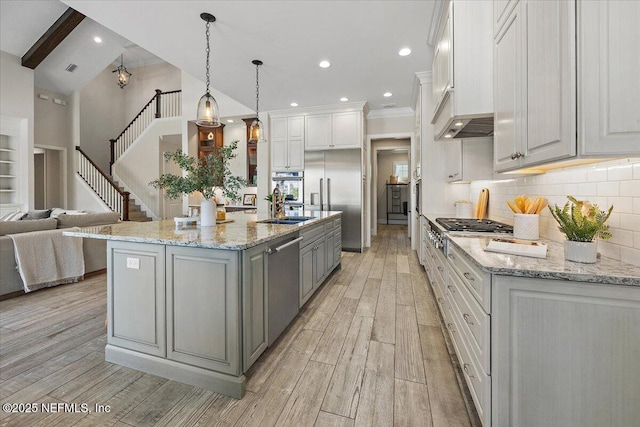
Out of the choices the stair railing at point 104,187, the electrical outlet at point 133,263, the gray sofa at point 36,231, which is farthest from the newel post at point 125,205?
the electrical outlet at point 133,263

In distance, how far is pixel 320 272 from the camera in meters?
3.29

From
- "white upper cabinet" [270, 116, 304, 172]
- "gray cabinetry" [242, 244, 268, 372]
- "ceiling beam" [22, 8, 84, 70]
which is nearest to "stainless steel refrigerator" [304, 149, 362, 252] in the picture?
"white upper cabinet" [270, 116, 304, 172]

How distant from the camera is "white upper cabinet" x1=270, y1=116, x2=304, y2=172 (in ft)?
20.1

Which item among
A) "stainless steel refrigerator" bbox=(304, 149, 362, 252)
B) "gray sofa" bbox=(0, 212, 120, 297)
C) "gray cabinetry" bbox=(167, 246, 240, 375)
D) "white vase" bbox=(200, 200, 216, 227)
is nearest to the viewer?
"gray cabinetry" bbox=(167, 246, 240, 375)

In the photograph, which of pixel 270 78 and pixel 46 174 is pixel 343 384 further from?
pixel 46 174

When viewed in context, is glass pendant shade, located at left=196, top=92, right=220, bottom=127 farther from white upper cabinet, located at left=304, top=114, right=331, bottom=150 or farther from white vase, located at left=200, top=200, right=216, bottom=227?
white upper cabinet, located at left=304, top=114, right=331, bottom=150

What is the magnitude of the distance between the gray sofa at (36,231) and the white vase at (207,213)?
2.51 metres

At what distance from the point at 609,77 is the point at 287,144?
556 centimetres

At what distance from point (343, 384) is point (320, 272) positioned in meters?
1.58

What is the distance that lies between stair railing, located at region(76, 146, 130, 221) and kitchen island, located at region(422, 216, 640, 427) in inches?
314

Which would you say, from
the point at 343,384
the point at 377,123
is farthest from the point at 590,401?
the point at 377,123

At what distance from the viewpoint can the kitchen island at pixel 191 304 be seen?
1.66 meters

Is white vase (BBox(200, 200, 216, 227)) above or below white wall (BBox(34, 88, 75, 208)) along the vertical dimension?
Answer: below

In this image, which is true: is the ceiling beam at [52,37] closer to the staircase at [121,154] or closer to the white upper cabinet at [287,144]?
the staircase at [121,154]
